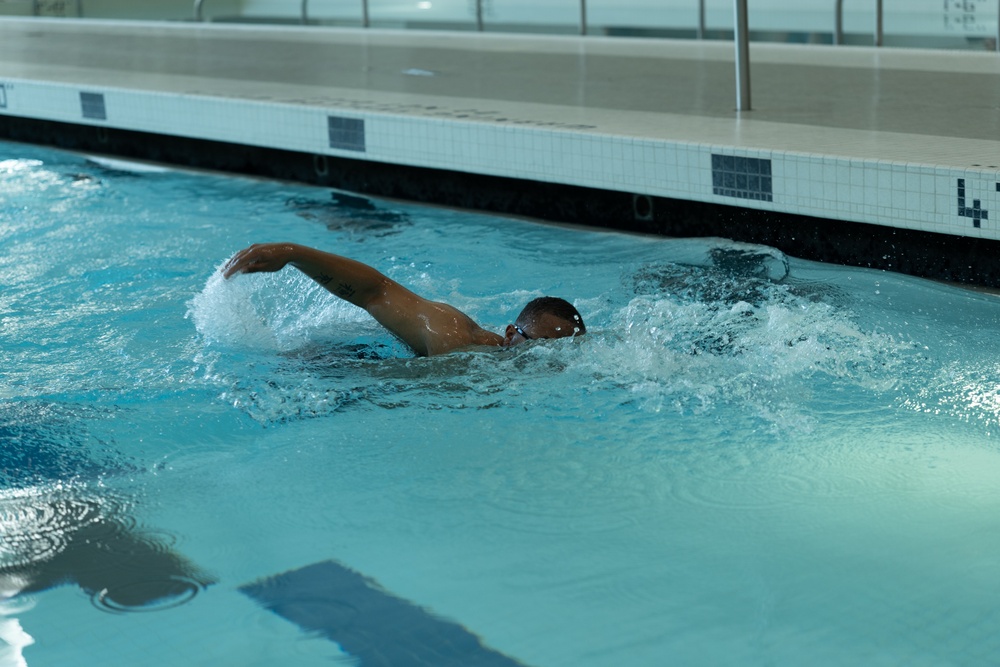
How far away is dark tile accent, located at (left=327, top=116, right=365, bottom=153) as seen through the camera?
626 centimetres

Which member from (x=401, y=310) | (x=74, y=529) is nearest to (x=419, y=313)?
(x=401, y=310)

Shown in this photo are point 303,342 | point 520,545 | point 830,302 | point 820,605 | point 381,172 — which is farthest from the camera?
point 381,172

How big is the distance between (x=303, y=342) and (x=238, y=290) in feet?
1.06

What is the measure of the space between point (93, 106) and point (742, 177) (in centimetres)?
432

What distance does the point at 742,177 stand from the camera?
4.98 metres

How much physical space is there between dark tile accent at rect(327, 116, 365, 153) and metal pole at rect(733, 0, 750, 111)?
186 centimetres

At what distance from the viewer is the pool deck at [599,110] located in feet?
15.6

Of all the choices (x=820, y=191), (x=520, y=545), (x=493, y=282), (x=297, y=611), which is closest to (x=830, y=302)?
(x=820, y=191)

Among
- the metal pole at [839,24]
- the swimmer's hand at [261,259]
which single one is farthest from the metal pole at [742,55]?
the swimmer's hand at [261,259]

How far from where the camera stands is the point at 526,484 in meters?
3.11

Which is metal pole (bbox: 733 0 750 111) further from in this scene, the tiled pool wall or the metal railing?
the metal railing

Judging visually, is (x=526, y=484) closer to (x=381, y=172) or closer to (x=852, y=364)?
(x=852, y=364)

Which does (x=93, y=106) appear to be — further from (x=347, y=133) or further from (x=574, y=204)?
(x=574, y=204)

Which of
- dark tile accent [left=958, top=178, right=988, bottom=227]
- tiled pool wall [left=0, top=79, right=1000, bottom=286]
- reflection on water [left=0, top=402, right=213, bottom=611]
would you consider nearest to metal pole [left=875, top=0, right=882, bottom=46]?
tiled pool wall [left=0, top=79, right=1000, bottom=286]
